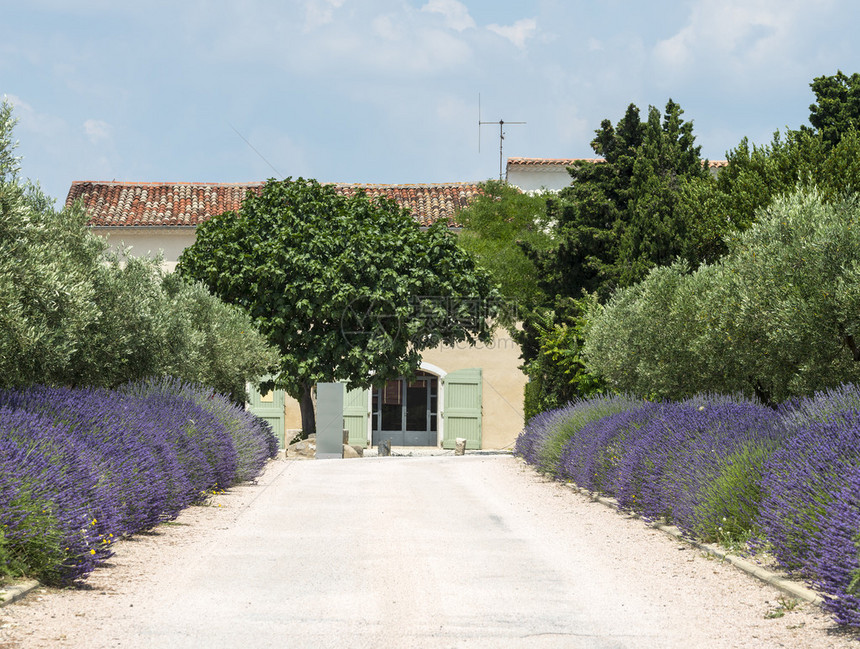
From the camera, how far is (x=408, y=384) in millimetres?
37219

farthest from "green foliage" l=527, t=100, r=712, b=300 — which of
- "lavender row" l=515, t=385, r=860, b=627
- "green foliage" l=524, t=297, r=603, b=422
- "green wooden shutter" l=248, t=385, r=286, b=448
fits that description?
"green wooden shutter" l=248, t=385, r=286, b=448

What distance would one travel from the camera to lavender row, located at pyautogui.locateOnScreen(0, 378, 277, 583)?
24.1ft

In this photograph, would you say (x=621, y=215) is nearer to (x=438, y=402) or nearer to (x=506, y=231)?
(x=506, y=231)

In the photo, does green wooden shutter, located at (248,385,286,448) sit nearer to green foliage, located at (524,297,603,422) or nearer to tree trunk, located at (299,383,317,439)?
tree trunk, located at (299,383,317,439)

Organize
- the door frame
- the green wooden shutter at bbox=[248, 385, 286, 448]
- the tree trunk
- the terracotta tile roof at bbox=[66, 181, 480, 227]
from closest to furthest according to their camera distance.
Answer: the tree trunk
the green wooden shutter at bbox=[248, 385, 286, 448]
the door frame
the terracotta tile roof at bbox=[66, 181, 480, 227]

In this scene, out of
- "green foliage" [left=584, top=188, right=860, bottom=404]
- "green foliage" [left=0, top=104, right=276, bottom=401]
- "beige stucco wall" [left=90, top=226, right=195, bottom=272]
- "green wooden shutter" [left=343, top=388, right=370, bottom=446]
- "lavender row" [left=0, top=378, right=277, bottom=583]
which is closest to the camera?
"lavender row" [left=0, top=378, right=277, bottom=583]

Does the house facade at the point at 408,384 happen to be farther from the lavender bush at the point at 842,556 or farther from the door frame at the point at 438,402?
the lavender bush at the point at 842,556

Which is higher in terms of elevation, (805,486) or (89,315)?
(89,315)

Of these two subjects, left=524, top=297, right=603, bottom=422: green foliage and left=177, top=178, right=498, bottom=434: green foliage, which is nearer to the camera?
left=524, top=297, right=603, bottom=422: green foliage

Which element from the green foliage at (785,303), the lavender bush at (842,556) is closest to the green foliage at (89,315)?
the lavender bush at (842,556)

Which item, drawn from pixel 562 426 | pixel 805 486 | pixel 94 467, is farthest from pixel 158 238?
pixel 805 486

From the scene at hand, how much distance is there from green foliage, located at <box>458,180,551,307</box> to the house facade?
1.18 metres

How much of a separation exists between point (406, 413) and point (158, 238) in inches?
477

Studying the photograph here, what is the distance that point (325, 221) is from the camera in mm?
29250
